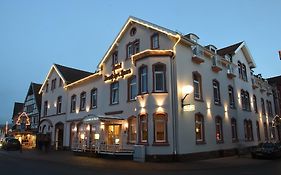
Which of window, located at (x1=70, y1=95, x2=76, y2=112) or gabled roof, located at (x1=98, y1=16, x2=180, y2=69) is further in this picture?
window, located at (x1=70, y1=95, x2=76, y2=112)

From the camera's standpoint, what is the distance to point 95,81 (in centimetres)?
2825

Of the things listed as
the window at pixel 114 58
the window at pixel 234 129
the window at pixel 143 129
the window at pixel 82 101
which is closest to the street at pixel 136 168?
the window at pixel 143 129

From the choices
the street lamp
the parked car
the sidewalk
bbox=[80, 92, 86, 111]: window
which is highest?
bbox=[80, 92, 86, 111]: window

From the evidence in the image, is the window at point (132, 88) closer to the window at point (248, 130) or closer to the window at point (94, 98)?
the window at point (94, 98)

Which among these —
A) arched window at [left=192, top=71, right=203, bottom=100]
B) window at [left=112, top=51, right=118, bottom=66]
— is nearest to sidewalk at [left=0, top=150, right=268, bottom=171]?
arched window at [left=192, top=71, right=203, bottom=100]

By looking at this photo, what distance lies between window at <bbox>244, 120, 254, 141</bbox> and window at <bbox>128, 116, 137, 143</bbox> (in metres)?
12.8

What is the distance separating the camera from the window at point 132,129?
70.6 ft

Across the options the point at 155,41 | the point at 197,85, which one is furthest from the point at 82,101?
the point at 197,85

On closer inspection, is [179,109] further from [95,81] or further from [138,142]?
[95,81]

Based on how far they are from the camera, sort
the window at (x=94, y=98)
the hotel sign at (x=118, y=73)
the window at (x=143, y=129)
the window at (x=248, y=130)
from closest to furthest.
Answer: the window at (x=143, y=129) → the hotel sign at (x=118, y=73) → the window at (x=248, y=130) → the window at (x=94, y=98)

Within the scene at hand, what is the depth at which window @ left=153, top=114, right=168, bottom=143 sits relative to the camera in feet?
61.2

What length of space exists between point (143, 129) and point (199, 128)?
477cm

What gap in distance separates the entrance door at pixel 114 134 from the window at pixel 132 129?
153 centimetres

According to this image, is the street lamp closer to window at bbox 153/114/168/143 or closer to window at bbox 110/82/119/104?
window at bbox 153/114/168/143
